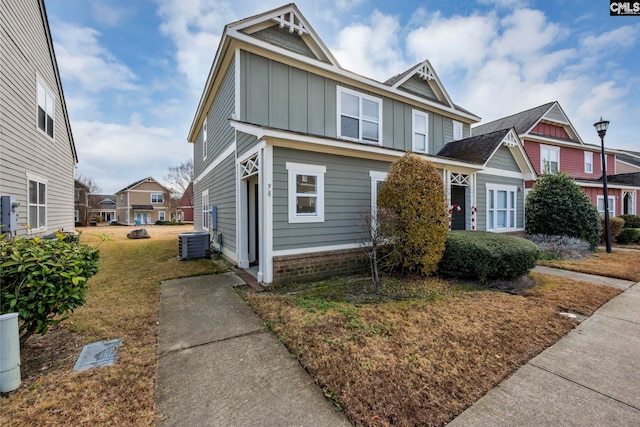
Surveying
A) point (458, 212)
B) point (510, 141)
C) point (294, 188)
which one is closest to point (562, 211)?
point (510, 141)

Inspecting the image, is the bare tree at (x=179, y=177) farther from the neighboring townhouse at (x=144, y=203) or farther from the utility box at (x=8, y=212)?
the utility box at (x=8, y=212)

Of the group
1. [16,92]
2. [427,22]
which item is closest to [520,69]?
[427,22]

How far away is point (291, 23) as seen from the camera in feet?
26.5

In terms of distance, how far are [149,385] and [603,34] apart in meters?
16.4

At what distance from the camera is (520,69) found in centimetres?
1217

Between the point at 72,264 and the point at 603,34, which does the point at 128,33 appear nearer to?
the point at 72,264

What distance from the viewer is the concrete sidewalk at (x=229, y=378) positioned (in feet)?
7.29

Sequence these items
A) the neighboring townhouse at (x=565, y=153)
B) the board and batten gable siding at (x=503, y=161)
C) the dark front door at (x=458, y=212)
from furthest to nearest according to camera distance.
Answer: the neighboring townhouse at (x=565, y=153) → the dark front door at (x=458, y=212) → the board and batten gable siding at (x=503, y=161)

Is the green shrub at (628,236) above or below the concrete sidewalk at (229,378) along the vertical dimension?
above

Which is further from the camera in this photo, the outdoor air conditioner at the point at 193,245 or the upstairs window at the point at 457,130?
the upstairs window at the point at 457,130

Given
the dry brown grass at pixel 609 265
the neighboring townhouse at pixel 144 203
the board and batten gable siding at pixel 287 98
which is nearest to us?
the dry brown grass at pixel 609 265

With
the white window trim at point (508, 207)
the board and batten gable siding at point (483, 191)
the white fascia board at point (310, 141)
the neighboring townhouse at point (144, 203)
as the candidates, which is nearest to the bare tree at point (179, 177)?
the neighboring townhouse at point (144, 203)

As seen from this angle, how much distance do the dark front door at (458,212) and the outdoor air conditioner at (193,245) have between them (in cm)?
1018

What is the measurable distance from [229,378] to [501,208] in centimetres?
1239
